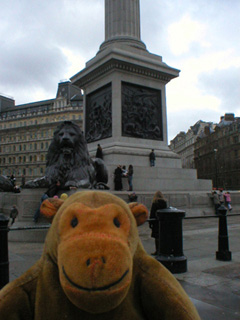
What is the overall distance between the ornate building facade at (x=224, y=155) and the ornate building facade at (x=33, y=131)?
34.6 m

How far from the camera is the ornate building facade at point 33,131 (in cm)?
7162

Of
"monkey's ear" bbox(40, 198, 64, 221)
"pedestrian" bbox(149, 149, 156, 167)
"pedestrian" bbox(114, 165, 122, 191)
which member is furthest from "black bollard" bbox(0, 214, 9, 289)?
"pedestrian" bbox(149, 149, 156, 167)

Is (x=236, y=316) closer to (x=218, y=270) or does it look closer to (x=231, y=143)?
(x=218, y=270)

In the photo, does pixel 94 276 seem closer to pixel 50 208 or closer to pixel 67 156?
pixel 50 208

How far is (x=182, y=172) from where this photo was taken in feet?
55.1

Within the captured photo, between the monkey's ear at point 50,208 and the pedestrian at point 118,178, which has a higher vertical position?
the pedestrian at point 118,178

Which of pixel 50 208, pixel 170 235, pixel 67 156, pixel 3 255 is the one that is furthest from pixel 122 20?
pixel 50 208

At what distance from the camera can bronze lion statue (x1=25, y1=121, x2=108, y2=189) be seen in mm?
9133

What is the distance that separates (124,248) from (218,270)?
4.07 metres

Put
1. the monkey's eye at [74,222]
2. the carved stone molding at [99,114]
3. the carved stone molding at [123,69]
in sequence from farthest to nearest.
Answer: the carved stone molding at [99,114] → the carved stone molding at [123,69] → the monkey's eye at [74,222]

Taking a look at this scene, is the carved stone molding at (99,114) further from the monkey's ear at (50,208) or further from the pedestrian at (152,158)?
the monkey's ear at (50,208)

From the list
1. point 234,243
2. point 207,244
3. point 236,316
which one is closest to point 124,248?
point 236,316

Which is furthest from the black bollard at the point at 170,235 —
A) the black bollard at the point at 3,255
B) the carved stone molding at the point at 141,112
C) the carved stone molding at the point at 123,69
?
the carved stone molding at the point at 123,69

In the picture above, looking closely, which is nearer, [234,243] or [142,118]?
[234,243]
